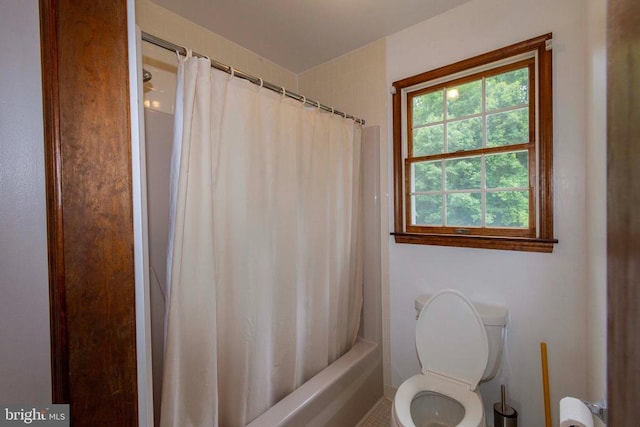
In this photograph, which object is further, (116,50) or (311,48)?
(311,48)

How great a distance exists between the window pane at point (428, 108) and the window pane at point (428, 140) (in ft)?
0.18

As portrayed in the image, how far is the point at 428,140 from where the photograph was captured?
1.86m

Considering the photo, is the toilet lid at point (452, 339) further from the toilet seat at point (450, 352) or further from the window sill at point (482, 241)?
the window sill at point (482, 241)

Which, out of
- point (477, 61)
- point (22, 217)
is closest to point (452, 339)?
point (477, 61)

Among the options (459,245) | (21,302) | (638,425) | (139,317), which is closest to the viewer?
(638,425)

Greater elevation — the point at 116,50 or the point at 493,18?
the point at 493,18

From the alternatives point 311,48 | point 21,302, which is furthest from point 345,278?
point 311,48

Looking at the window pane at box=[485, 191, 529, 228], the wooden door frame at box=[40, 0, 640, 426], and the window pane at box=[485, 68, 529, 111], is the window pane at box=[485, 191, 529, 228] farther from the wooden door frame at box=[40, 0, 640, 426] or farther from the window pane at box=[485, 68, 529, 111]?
the wooden door frame at box=[40, 0, 640, 426]

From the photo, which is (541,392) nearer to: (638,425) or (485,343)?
(485,343)

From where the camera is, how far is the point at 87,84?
1.82 ft

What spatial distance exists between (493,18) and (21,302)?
7.56ft

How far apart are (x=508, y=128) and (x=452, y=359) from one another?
1350 millimetres

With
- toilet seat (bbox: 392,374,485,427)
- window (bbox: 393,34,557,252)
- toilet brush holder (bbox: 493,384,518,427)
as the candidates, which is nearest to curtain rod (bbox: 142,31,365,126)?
window (bbox: 393,34,557,252)

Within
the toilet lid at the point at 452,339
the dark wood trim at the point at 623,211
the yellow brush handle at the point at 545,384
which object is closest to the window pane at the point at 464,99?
the toilet lid at the point at 452,339
